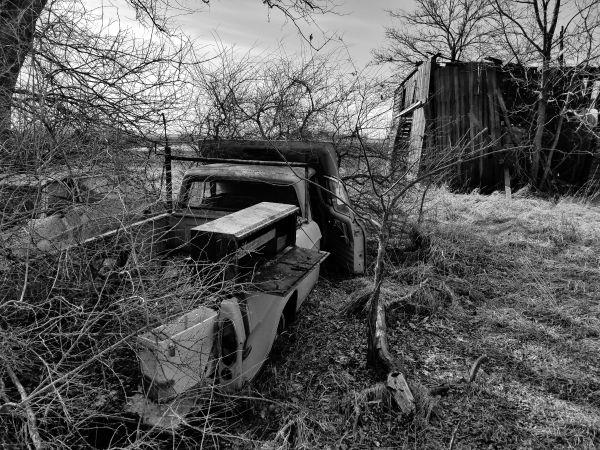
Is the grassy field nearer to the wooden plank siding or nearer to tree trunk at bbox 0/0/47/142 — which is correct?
tree trunk at bbox 0/0/47/142

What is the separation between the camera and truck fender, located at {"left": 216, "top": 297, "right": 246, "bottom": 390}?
2912 millimetres

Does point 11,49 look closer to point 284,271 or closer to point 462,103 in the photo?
point 284,271

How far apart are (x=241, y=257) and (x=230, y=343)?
22.6 inches

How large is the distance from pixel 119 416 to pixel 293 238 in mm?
2243

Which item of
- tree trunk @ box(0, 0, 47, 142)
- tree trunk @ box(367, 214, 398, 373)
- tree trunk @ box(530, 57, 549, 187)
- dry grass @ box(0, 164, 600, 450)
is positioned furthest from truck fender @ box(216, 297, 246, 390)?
tree trunk @ box(530, 57, 549, 187)

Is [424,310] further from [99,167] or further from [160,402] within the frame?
[99,167]

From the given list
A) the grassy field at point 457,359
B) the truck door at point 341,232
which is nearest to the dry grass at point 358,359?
the grassy field at point 457,359

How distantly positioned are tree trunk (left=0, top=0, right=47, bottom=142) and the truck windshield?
6.18ft

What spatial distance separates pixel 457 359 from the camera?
405 centimetres

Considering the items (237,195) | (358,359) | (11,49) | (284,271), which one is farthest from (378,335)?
(11,49)

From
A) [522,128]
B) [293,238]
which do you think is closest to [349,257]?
[293,238]

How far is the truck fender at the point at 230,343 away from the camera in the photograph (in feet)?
9.55

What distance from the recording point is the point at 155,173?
549 cm

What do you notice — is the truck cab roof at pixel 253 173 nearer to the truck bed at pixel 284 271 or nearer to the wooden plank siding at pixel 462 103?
the truck bed at pixel 284 271
